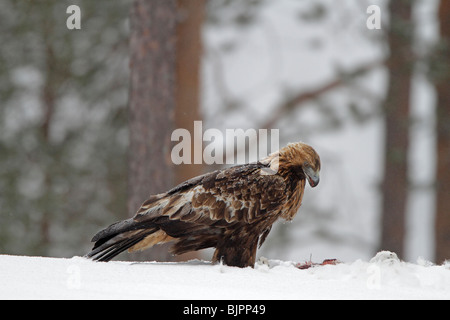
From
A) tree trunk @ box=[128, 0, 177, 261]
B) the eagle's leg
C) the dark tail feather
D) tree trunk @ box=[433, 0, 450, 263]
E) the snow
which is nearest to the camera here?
the snow

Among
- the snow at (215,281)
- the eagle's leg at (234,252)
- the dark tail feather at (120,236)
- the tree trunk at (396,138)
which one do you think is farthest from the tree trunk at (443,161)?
the dark tail feather at (120,236)

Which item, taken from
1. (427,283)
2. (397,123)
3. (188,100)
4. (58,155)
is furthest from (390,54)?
(427,283)

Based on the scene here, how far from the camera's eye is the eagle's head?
12.6 ft

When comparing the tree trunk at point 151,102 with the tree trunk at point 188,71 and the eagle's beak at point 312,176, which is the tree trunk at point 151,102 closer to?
the tree trunk at point 188,71

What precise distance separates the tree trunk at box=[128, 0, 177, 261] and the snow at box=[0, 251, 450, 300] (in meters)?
2.19

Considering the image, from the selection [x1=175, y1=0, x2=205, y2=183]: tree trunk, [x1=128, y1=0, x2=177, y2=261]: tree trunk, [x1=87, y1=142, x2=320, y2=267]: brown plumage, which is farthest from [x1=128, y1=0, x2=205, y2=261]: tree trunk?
[x1=87, y1=142, x2=320, y2=267]: brown plumage

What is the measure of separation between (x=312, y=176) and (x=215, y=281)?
3.06ft

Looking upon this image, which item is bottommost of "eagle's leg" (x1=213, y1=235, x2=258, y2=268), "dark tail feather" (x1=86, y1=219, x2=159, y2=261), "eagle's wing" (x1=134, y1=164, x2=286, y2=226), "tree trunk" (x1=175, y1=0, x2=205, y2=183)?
"eagle's leg" (x1=213, y1=235, x2=258, y2=268)

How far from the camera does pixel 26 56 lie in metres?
10.6

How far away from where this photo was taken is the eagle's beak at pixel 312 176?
12.5 ft

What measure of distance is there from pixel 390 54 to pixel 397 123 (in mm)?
1024

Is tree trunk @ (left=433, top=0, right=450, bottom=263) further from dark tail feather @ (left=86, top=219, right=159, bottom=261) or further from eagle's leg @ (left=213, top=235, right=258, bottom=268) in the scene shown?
dark tail feather @ (left=86, top=219, right=159, bottom=261)

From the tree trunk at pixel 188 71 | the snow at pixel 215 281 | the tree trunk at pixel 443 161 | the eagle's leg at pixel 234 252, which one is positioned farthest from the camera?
the tree trunk at pixel 443 161

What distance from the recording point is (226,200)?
3844 mm
